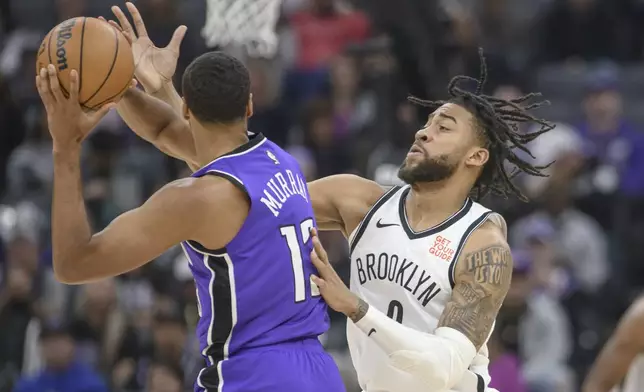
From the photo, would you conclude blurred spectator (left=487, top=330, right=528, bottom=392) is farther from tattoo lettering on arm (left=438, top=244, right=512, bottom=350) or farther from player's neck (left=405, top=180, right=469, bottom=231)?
tattoo lettering on arm (left=438, top=244, right=512, bottom=350)

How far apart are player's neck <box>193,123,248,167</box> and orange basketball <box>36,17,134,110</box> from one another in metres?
0.37

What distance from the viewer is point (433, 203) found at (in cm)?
547

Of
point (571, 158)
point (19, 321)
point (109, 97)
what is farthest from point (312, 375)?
point (571, 158)

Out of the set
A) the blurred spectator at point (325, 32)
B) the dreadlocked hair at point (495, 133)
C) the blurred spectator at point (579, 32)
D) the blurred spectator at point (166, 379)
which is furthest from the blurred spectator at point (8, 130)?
the dreadlocked hair at point (495, 133)

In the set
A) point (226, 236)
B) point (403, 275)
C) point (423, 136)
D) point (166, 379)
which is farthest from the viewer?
point (166, 379)

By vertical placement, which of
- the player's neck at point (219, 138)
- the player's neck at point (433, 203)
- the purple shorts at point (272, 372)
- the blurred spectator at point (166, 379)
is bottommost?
the blurred spectator at point (166, 379)

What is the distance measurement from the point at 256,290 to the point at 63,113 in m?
0.96

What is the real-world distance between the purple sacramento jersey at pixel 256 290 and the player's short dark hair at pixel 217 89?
160 mm

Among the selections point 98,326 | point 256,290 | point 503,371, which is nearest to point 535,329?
point 503,371

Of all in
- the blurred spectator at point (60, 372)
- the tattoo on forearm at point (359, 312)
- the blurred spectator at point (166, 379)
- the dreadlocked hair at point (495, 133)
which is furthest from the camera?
the blurred spectator at point (60, 372)

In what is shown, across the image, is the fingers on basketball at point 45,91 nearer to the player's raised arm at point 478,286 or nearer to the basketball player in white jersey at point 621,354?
the player's raised arm at point 478,286

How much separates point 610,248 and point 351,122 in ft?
8.23

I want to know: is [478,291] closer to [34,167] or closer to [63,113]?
[63,113]

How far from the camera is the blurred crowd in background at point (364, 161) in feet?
30.5
